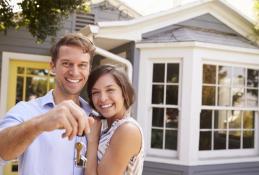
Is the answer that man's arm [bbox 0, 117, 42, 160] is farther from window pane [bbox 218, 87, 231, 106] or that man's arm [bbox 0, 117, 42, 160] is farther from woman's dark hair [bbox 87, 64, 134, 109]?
window pane [bbox 218, 87, 231, 106]

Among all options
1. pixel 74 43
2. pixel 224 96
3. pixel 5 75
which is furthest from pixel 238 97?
pixel 74 43

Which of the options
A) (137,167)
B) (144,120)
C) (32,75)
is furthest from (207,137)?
(137,167)

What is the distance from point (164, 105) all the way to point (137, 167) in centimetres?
440

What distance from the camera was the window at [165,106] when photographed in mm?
6238

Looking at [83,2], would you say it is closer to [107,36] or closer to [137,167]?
[107,36]

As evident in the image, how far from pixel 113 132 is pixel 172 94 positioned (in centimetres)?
447

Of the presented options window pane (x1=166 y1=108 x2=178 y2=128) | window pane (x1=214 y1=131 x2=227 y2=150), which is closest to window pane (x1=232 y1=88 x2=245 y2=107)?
window pane (x1=214 y1=131 x2=227 y2=150)

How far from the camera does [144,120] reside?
20.5ft

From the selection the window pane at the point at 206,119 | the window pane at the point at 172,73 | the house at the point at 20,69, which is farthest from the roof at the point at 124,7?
the window pane at the point at 206,119

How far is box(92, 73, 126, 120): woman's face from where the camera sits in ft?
6.54

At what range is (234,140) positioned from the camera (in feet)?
22.1

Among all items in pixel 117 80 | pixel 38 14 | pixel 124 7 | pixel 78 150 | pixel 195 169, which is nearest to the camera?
pixel 78 150

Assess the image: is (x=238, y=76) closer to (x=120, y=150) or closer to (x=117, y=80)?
(x=117, y=80)

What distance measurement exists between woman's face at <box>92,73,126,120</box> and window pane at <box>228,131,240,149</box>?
5050 millimetres
